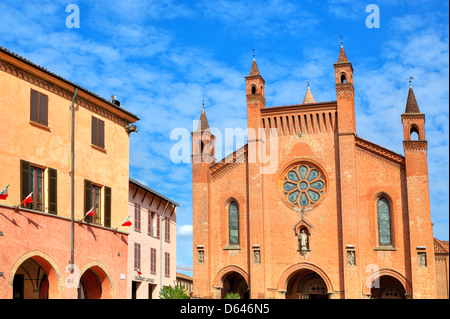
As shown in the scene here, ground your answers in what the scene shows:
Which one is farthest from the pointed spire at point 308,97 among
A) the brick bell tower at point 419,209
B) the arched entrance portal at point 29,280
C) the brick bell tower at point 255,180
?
the arched entrance portal at point 29,280

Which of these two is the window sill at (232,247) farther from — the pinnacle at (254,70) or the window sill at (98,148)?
the window sill at (98,148)

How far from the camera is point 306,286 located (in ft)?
140

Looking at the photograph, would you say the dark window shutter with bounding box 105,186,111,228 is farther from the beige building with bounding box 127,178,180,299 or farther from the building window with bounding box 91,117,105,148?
the beige building with bounding box 127,178,180,299

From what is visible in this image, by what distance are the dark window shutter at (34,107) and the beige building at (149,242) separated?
12388 millimetres

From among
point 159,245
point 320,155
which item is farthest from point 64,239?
point 320,155

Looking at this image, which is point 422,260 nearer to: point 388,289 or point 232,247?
point 388,289

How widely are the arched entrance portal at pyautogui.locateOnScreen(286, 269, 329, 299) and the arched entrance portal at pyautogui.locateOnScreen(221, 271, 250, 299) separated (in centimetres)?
321

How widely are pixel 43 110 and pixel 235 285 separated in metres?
25.0

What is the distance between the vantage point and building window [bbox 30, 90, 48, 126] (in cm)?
2259

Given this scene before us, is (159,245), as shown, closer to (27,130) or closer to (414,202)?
(414,202)

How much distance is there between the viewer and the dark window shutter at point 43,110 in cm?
2294

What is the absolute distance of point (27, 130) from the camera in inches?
870

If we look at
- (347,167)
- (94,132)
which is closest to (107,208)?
(94,132)
